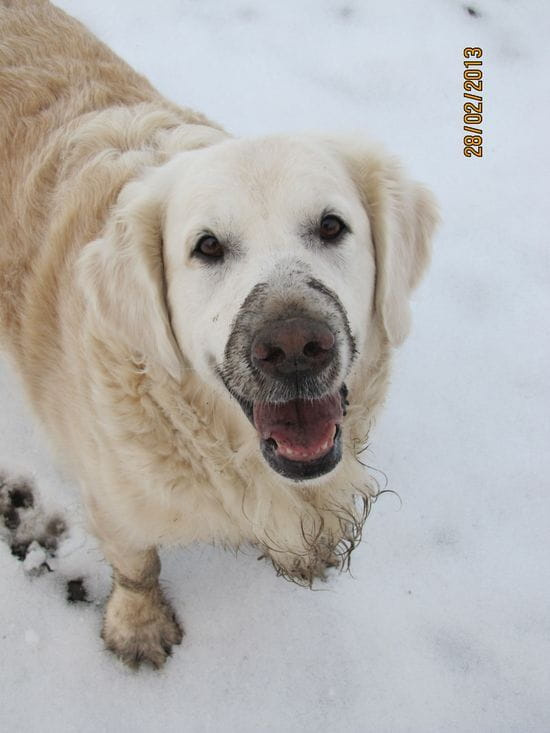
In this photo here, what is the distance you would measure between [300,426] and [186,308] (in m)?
0.45

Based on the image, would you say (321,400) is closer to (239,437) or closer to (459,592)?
(239,437)

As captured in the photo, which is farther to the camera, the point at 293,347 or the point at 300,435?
the point at 300,435

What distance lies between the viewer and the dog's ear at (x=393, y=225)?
190 centimetres

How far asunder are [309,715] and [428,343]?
1.75m

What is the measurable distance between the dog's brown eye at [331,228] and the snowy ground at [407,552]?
1.40 meters

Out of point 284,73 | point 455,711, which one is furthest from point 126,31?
point 455,711

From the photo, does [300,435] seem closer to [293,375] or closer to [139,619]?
[293,375]

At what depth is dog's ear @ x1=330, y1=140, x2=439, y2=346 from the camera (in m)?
1.90

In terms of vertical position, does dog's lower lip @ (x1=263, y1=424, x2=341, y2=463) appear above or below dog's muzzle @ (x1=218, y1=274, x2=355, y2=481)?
below

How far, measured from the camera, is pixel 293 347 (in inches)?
59.1
